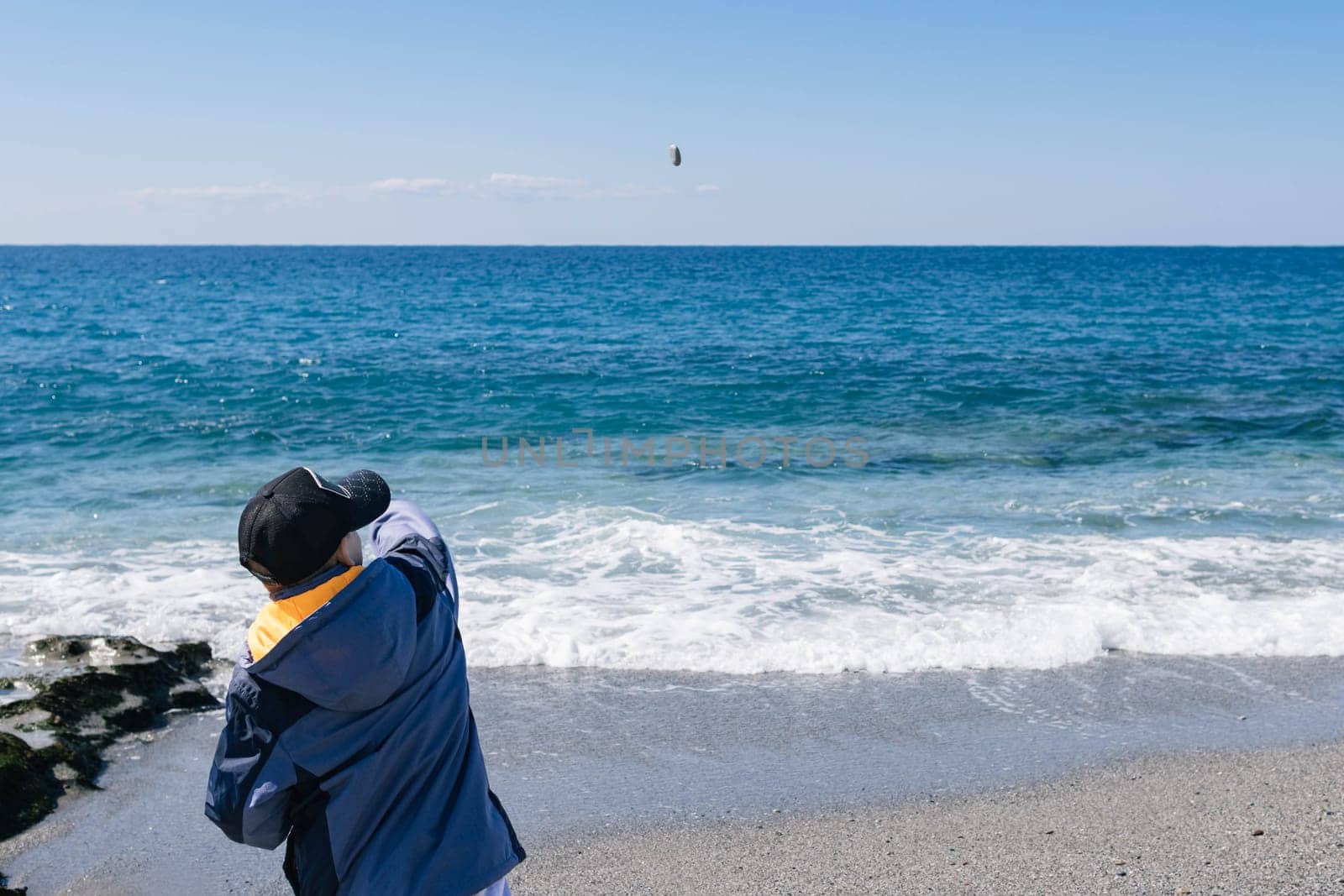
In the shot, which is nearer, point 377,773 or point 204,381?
point 377,773

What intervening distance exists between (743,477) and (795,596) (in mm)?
4769

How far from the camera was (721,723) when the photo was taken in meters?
5.80

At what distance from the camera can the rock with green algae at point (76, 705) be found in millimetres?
4875

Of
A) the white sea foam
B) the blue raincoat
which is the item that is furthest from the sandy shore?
the blue raincoat

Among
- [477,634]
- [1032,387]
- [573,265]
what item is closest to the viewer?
[477,634]

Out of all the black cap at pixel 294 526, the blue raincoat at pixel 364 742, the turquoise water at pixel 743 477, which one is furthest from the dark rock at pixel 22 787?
the black cap at pixel 294 526

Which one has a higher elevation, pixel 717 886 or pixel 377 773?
pixel 377 773

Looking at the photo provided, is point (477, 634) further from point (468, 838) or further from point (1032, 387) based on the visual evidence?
point (1032, 387)

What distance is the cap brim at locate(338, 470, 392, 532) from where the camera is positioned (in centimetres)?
216

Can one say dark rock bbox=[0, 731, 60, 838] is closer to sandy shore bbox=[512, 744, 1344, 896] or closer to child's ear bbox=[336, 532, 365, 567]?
sandy shore bbox=[512, 744, 1344, 896]

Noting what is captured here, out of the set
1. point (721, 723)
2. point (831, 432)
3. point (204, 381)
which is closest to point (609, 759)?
point (721, 723)

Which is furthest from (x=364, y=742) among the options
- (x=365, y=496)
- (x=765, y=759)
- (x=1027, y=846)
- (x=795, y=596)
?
(x=795, y=596)

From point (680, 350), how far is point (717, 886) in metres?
21.8

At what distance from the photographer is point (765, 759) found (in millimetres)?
5340
